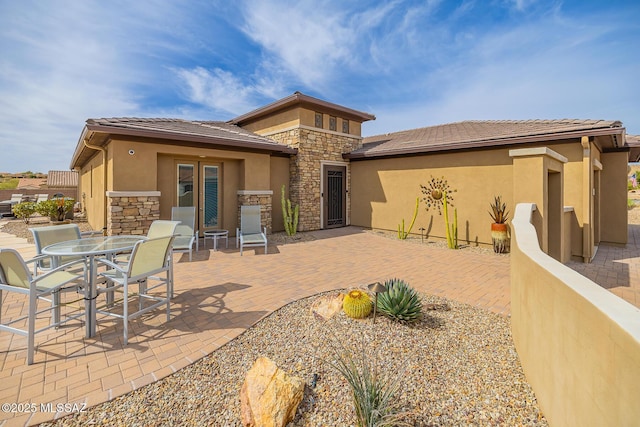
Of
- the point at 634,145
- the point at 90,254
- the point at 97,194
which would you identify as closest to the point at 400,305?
the point at 90,254

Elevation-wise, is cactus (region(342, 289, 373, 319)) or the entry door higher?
the entry door

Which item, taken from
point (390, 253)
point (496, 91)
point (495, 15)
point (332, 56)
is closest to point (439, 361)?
point (390, 253)

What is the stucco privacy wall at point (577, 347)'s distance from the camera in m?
1.11

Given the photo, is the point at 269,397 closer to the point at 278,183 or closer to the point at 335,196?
the point at 278,183

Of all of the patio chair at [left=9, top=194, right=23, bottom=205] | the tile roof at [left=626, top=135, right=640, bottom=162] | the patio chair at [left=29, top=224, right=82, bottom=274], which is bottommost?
the patio chair at [left=29, top=224, right=82, bottom=274]

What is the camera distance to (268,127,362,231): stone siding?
11.4 meters

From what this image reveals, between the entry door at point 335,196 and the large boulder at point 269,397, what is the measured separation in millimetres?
10073

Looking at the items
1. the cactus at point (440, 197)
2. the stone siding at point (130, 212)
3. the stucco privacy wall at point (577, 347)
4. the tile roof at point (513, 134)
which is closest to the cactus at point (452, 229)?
the cactus at point (440, 197)

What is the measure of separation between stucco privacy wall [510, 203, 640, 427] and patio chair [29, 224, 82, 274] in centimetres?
612

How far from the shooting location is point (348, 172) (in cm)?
1315

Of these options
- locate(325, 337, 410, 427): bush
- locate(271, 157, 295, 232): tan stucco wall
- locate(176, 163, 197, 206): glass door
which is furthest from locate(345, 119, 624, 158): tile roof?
locate(325, 337, 410, 427): bush

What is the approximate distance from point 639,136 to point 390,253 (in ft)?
32.2

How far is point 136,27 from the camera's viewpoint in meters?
7.63

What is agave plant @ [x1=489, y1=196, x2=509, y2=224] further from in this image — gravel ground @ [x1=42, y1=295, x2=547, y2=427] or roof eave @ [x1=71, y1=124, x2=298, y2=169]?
roof eave @ [x1=71, y1=124, x2=298, y2=169]
